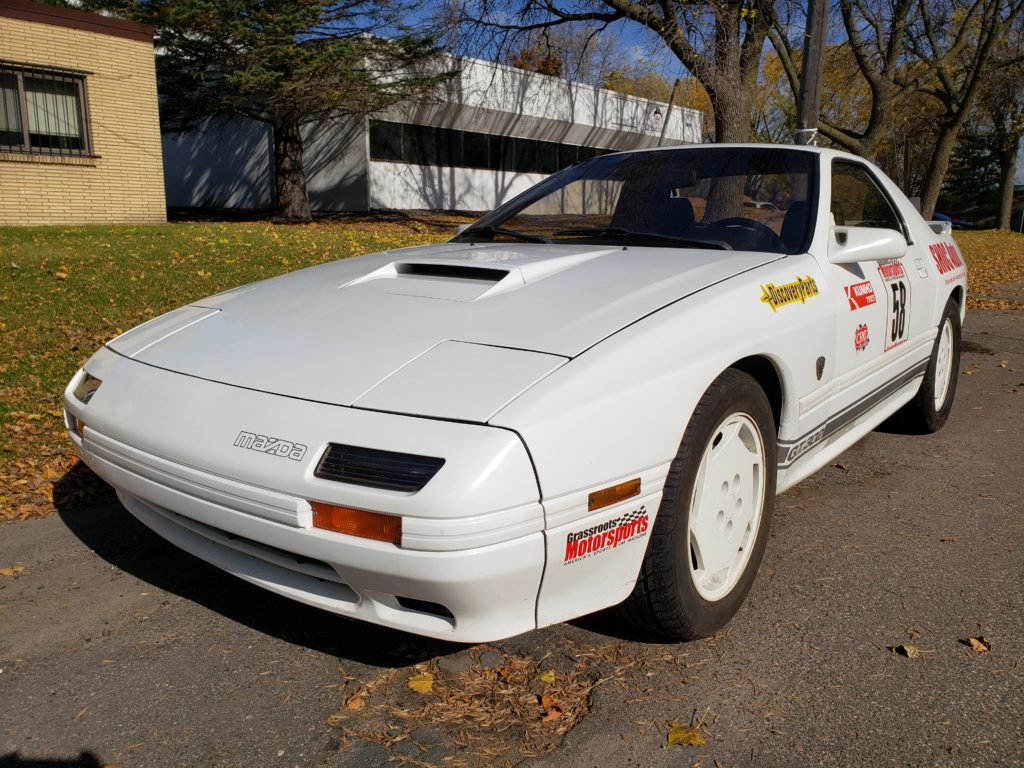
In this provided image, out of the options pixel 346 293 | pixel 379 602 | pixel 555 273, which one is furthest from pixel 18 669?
pixel 555 273

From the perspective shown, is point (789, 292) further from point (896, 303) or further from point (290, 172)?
point (290, 172)

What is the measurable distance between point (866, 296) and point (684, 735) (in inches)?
79.2

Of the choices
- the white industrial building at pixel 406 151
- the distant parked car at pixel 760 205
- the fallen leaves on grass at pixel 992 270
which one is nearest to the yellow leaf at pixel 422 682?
the distant parked car at pixel 760 205

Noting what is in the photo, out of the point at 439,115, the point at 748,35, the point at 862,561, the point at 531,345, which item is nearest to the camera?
the point at 531,345

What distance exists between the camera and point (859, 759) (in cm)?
204

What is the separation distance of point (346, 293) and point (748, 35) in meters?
13.9

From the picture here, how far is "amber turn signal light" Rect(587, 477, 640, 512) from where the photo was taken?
6.73 ft

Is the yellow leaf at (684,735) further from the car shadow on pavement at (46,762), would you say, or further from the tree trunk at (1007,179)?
the tree trunk at (1007,179)

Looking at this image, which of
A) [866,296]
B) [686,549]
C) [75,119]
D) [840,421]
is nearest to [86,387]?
[686,549]

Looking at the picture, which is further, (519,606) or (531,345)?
(531,345)

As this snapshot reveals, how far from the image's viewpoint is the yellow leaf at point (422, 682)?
2.33 metres

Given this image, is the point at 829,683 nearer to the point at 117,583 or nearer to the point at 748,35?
the point at 117,583

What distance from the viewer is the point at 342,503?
1955mm

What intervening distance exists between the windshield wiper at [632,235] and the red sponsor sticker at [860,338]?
0.60 m
